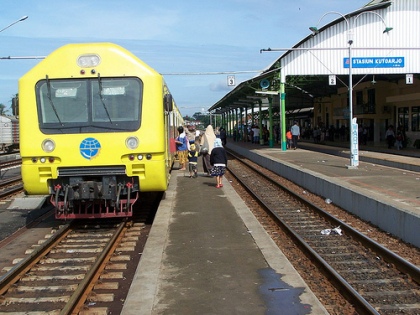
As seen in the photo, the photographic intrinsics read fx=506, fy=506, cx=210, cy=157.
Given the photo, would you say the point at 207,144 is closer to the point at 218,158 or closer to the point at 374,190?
the point at 218,158

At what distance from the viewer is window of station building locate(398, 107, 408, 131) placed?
1262 inches

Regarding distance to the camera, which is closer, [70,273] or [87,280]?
[87,280]

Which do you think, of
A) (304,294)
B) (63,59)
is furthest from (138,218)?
(304,294)

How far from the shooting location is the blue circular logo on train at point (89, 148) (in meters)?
8.55

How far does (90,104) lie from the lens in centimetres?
874

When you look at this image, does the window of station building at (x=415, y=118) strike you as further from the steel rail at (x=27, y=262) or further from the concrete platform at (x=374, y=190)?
the steel rail at (x=27, y=262)

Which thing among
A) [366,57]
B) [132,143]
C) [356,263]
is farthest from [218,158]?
[366,57]

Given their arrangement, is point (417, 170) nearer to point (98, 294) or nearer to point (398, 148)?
point (398, 148)

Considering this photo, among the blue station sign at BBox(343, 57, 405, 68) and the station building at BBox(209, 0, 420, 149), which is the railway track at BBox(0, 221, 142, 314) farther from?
the blue station sign at BBox(343, 57, 405, 68)

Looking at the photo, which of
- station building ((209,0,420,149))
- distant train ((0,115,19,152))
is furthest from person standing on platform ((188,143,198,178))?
distant train ((0,115,19,152))

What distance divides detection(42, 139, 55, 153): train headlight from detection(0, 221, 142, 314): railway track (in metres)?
1.48

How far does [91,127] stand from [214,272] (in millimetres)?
3802

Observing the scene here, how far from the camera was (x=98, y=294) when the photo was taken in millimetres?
5797

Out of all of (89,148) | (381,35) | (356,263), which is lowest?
(356,263)
